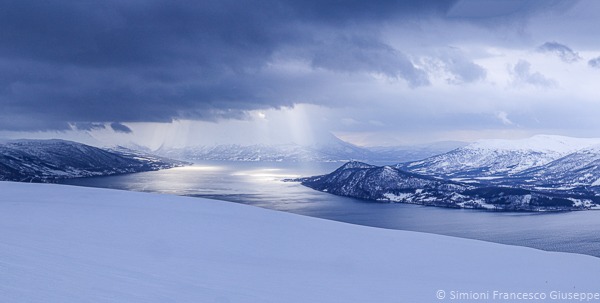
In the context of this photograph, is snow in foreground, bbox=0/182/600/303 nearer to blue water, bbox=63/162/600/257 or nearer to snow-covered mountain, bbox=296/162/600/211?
blue water, bbox=63/162/600/257

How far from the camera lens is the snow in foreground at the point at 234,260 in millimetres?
10555

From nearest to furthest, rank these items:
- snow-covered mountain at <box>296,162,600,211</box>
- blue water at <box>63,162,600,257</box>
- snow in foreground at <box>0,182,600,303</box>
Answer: snow in foreground at <box>0,182,600,303</box>, blue water at <box>63,162,600,257</box>, snow-covered mountain at <box>296,162,600,211</box>

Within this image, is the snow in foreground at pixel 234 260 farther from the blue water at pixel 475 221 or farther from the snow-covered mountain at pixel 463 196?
the snow-covered mountain at pixel 463 196

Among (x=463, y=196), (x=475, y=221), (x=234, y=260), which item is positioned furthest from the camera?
(x=463, y=196)

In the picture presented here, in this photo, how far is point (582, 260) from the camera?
58.7 feet

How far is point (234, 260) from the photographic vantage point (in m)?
14.4

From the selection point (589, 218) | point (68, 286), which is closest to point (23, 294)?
point (68, 286)

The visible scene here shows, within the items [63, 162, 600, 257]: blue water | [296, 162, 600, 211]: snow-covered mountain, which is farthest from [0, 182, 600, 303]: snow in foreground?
[296, 162, 600, 211]: snow-covered mountain

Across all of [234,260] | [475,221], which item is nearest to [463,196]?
[475,221]

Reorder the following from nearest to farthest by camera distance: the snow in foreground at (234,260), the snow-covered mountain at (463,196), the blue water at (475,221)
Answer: the snow in foreground at (234,260)
the blue water at (475,221)
the snow-covered mountain at (463,196)

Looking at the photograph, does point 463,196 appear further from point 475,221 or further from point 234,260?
point 234,260

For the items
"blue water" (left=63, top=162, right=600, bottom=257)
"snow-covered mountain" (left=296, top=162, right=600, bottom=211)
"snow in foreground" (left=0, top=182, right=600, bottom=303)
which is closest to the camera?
"snow in foreground" (left=0, top=182, right=600, bottom=303)

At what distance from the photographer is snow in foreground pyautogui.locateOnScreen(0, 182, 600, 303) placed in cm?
1055

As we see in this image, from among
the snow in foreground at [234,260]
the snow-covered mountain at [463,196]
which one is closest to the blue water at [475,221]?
the snow-covered mountain at [463,196]
